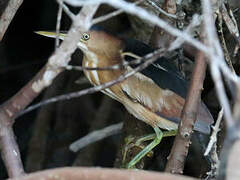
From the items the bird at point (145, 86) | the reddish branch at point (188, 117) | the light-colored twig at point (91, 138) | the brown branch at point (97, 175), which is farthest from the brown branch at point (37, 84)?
the light-colored twig at point (91, 138)

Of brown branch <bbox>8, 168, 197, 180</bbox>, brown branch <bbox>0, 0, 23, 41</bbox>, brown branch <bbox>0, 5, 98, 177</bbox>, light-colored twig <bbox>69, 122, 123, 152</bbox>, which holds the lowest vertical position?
light-colored twig <bbox>69, 122, 123, 152</bbox>

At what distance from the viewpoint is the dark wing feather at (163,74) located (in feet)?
5.34

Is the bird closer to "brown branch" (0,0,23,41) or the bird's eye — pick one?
the bird's eye

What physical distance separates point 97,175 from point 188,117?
16.1 inches

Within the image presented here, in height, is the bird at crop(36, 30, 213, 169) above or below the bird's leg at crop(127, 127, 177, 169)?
above

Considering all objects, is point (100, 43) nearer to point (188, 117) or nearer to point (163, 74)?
point (163, 74)

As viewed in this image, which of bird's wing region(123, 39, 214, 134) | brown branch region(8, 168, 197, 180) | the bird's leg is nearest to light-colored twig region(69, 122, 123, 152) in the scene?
the bird's leg

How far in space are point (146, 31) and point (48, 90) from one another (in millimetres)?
574

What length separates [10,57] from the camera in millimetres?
2980

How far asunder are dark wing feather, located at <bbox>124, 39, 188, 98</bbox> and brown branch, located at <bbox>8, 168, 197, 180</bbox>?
714mm

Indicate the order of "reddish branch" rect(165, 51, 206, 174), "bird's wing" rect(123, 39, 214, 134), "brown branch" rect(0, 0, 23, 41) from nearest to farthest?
"reddish branch" rect(165, 51, 206, 174)
"brown branch" rect(0, 0, 23, 41)
"bird's wing" rect(123, 39, 214, 134)

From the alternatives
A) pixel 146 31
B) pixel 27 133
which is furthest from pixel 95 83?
pixel 27 133

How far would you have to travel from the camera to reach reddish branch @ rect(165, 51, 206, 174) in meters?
1.25

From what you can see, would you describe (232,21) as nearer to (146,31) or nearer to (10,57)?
(146,31)
